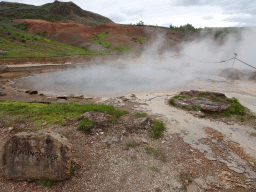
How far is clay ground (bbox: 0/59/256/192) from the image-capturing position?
3227mm

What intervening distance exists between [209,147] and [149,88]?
5985 millimetres

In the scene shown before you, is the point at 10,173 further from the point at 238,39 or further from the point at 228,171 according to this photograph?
the point at 238,39

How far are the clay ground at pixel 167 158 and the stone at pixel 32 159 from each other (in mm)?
206

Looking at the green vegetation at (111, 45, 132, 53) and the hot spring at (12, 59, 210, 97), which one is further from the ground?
the green vegetation at (111, 45, 132, 53)

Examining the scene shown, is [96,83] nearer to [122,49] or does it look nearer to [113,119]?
[113,119]

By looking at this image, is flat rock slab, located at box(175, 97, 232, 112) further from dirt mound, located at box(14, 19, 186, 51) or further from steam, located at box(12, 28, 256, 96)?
dirt mound, located at box(14, 19, 186, 51)

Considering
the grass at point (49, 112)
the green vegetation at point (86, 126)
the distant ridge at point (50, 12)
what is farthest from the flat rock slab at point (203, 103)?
the distant ridge at point (50, 12)

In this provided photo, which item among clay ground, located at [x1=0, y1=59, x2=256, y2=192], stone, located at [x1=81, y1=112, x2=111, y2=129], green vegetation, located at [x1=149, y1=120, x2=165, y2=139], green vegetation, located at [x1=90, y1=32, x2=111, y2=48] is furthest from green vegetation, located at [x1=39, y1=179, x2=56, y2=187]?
green vegetation, located at [x1=90, y1=32, x2=111, y2=48]

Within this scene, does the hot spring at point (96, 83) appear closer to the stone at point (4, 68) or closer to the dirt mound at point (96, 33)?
the stone at point (4, 68)

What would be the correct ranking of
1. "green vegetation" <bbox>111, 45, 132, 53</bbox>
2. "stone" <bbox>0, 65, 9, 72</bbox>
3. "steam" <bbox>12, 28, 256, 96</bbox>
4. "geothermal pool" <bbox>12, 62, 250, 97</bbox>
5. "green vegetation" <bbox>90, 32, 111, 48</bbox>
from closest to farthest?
"geothermal pool" <bbox>12, 62, 250, 97</bbox>, "steam" <bbox>12, 28, 256, 96</bbox>, "stone" <bbox>0, 65, 9, 72</bbox>, "green vegetation" <bbox>111, 45, 132, 53</bbox>, "green vegetation" <bbox>90, 32, 111, 48</bbox>

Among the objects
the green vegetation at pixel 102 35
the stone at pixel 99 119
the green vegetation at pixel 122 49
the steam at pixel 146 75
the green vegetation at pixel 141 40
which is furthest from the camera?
the green vegetation at pixel 141 40

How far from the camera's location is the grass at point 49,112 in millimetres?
5427

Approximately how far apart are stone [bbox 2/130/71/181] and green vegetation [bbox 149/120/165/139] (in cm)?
281

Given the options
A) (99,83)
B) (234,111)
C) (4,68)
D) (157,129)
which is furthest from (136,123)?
(4,68)
